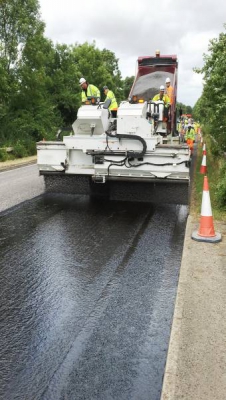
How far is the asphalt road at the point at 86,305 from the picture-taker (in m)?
2.86

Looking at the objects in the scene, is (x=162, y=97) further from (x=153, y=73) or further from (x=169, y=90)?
(x=153, y=73)

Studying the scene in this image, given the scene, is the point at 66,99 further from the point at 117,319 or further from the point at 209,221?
the point at 117,319

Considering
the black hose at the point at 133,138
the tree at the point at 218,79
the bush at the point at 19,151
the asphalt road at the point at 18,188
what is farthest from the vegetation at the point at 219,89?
the bush at the point at 19,151

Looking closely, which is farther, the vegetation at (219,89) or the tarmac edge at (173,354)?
the vegetation at (219,89)

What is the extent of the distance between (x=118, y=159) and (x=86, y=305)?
4.72 metres

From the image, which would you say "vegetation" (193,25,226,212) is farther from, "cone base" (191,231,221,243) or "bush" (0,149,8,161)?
"bush" (0,149,8,161)

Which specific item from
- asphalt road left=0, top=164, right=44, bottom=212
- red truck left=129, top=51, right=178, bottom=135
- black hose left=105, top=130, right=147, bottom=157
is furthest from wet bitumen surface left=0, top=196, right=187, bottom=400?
red truck left=129, top=51, right=178, bottom=135

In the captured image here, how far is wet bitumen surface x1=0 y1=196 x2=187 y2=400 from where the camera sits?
9.36ft

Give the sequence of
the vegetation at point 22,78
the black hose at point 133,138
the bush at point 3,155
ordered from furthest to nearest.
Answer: the vegetation at point 22,78 < the bush at point 3,155 < the black hose at point 133,138

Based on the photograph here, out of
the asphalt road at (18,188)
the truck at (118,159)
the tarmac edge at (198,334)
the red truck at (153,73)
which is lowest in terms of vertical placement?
the asphalt road at (18,188)

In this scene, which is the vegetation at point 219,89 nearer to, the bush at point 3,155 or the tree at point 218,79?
the tree at point 218,79

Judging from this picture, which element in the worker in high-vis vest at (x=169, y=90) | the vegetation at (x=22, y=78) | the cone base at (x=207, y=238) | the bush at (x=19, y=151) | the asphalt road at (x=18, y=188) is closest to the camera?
the cone base at (x=207, y=238)

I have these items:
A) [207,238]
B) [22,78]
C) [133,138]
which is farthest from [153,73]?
[22,78]

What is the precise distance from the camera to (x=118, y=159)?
8320 mm
